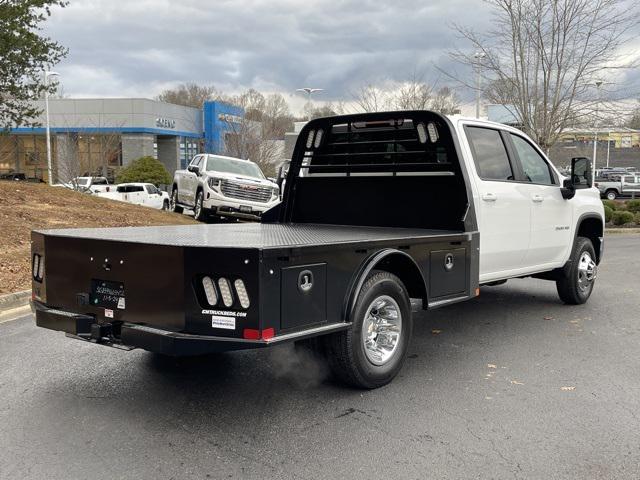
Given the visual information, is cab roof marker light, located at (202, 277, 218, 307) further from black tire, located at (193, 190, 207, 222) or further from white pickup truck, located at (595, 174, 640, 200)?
white pickup truck, located at (595, 174, 640, 200)

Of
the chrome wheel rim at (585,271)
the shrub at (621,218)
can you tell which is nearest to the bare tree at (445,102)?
the shrub at (621,218)

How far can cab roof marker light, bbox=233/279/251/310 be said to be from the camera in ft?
12.0

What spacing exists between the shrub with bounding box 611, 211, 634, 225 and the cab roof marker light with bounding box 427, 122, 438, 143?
60.5ft

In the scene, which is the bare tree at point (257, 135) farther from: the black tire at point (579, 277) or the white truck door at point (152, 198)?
the black tire at point (579, 277)

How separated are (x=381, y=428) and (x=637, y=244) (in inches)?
587

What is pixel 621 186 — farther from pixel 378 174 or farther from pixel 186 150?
pixel 378 174

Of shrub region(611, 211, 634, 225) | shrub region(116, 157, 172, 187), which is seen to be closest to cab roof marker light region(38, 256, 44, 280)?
shrub region(611, 211, 634, 225)

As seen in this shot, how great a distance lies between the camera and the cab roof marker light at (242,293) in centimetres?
365

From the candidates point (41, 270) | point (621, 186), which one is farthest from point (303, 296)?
point (621, 186)

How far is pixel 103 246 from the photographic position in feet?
13.8

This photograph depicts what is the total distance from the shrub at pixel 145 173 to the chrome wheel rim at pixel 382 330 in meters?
38.7

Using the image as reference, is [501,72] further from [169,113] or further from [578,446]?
[169,113]

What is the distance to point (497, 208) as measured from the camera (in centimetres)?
621

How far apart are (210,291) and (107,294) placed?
0.93 meters
